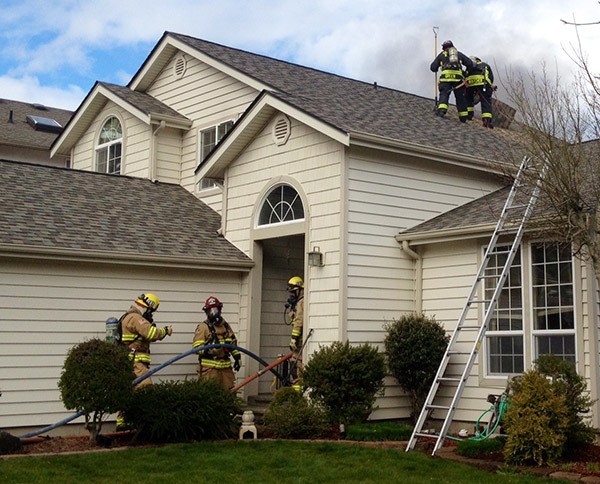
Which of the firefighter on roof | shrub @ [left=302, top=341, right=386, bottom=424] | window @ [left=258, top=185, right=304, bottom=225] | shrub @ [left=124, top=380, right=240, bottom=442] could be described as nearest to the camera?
shrub @ [left=124, top=380, right=240, bottom=442]

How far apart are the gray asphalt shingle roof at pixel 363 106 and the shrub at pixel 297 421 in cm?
441

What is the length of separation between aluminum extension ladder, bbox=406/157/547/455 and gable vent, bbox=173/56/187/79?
29.8 feet

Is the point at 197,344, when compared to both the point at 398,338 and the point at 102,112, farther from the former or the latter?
the point at 102,112

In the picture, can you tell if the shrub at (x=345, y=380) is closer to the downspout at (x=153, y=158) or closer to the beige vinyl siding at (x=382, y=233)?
the beige vinyl siding at (x=382, y=233)

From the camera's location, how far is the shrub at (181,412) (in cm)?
1171

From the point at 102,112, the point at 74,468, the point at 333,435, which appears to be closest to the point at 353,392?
the point at 333,435

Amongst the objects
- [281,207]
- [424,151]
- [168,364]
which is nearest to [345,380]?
[168,364]

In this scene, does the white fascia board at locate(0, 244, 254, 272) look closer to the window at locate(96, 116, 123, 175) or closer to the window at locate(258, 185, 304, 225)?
the window at locate(258, 185, 304, 225)

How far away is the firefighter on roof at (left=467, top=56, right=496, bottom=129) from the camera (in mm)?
18812

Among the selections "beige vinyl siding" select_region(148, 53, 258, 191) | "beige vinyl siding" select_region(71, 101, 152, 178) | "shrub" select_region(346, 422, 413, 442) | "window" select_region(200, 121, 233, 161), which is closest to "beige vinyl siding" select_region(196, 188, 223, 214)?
"beige vinyl siding" select_region(148, 53, 258, 191)

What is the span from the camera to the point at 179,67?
19766mm

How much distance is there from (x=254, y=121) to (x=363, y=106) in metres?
2.41

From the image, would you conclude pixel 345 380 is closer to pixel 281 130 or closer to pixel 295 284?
pixel 295 284

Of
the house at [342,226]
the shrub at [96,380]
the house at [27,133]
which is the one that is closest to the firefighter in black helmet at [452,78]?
the house at [342,226]
